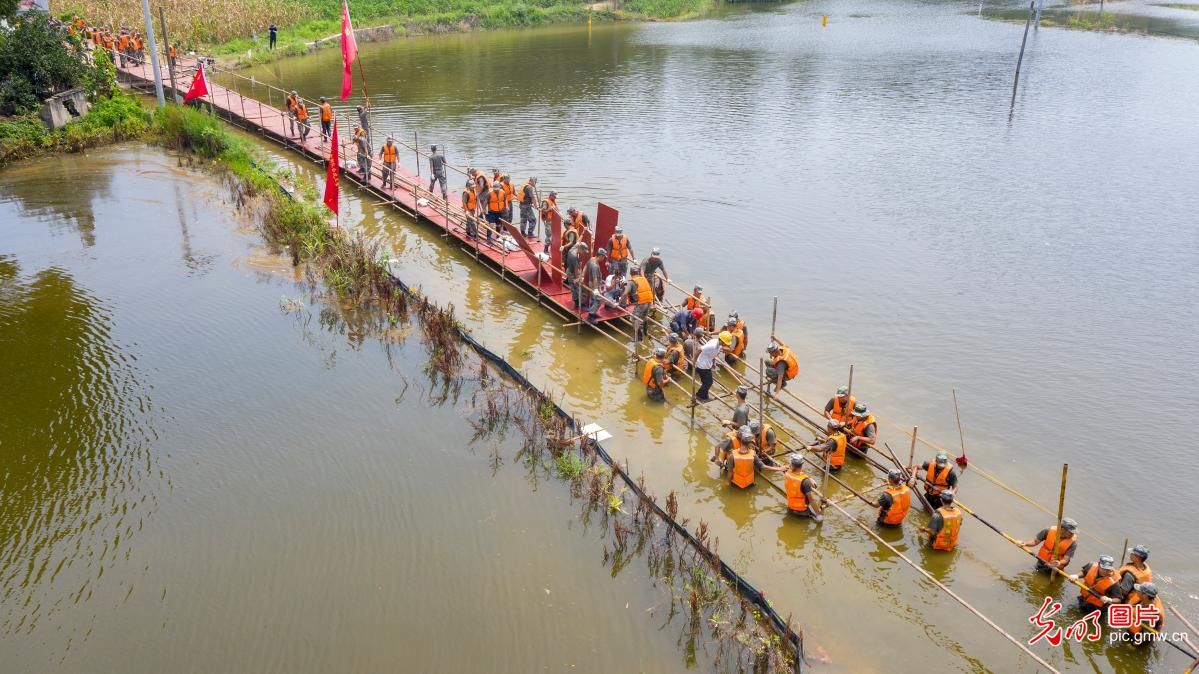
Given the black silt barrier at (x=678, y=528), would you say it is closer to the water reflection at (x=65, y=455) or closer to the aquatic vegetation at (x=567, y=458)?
the aquatic vegetation at (x=567, y=458)

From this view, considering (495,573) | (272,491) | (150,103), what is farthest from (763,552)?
(150,103)

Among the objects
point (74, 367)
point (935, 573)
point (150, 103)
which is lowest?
point (935, 573)

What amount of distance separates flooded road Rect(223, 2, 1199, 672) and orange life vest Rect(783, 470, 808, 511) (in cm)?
34

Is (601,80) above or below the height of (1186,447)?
above

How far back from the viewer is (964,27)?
59938 millimetres

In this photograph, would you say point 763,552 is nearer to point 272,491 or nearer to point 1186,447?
point 272,491

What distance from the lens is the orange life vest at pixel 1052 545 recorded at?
35.4ft

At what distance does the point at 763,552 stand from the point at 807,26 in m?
58.8

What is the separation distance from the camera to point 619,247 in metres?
17.7

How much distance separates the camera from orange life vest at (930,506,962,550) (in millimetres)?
11297

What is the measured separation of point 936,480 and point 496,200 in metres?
13.3

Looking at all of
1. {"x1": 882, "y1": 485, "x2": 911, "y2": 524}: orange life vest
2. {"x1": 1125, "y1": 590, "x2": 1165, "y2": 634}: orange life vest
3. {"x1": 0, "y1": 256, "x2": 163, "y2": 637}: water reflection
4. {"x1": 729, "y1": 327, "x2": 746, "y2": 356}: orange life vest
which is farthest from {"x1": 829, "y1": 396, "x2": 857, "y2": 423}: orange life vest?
{"x1": 0, "y1": 256, "x2": 163, "y2": 637}: water reflection

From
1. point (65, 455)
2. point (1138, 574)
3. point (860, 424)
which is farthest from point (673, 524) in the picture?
point (65, 455)

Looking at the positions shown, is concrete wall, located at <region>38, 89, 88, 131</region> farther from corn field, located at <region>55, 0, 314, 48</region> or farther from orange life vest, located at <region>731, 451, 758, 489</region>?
orange life vest, located at <region>731, 451, 758, 489</region>
